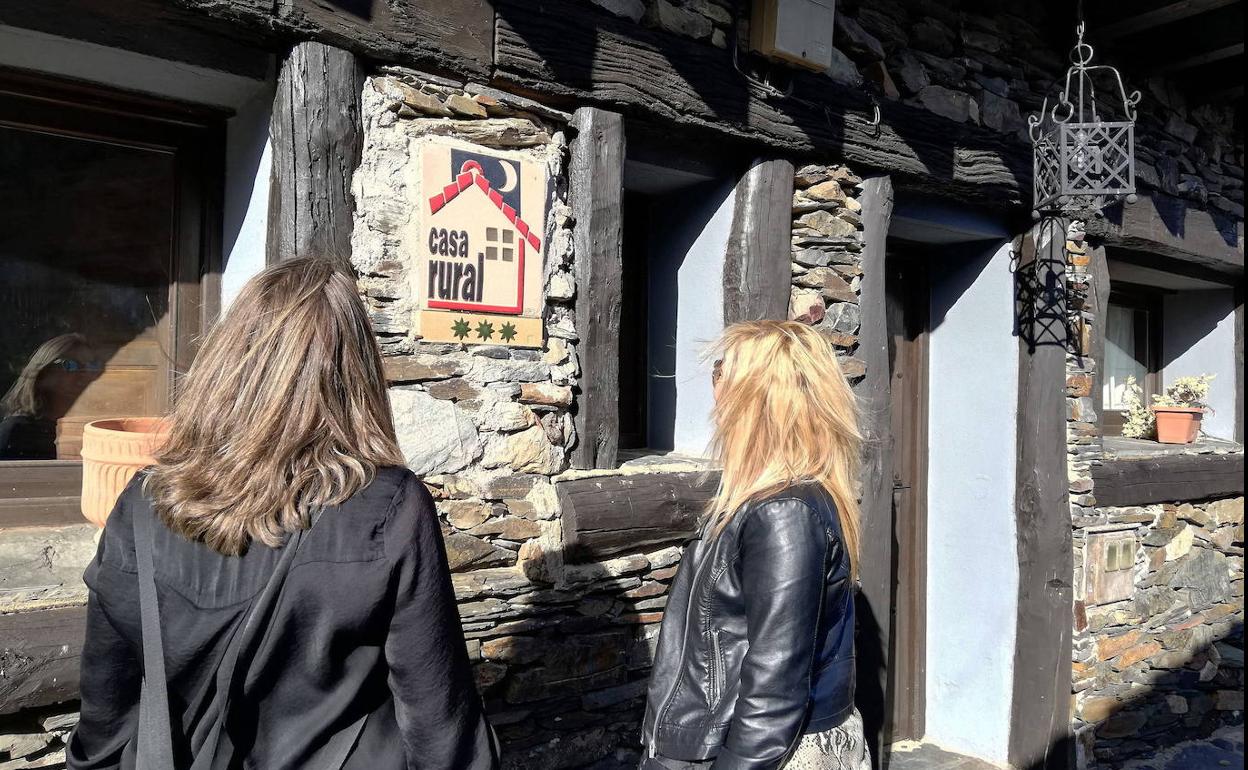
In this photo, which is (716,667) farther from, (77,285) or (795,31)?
(795,31)

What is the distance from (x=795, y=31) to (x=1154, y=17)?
86.0 inches

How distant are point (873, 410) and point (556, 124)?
69.1 inches

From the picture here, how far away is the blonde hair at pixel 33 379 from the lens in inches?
96.3

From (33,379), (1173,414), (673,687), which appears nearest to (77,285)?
(33,379)

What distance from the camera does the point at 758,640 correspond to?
1661mm

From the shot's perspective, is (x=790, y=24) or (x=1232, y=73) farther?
(x=1232, y=73)

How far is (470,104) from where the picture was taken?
8.86 ft

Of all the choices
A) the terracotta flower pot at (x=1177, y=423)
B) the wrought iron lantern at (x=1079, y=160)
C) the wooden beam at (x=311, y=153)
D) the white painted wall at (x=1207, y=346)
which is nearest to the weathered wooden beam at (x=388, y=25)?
the wooden beam at (x=311, y=153)

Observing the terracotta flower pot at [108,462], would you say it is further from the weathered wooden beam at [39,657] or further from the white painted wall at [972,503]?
the white painted wall at [972,503]

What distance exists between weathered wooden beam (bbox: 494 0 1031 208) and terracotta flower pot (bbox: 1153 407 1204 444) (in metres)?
1.99

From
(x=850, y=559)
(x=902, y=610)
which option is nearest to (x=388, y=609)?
(x=850, y=559)

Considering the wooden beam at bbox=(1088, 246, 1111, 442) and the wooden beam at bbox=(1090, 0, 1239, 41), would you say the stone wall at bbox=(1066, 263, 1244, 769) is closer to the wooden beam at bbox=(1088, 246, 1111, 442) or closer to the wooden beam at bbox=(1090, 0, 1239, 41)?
the wooden beam at bbox=(1088, 246, 1111, 442)

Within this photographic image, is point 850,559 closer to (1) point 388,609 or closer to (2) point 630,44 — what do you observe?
(1) point 388,609

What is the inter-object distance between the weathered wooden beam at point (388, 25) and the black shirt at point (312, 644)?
1463 mm
